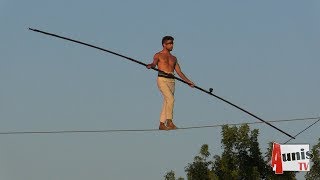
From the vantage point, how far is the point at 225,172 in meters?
44.6

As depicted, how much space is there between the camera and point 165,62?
13664 mm

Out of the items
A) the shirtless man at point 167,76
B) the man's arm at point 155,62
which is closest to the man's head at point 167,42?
the shirtless man at point 167,76

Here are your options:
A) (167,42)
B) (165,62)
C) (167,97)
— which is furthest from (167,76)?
(167,42)

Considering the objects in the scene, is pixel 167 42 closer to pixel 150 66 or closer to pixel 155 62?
pixel 155 62

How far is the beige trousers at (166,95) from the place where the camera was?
542 inches

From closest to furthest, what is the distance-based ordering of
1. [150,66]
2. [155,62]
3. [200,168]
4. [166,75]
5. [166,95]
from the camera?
[150,66] → [155,62] → [166,75] → [166,95] → [200,168]

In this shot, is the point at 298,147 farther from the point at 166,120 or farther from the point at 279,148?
the point at 166,120

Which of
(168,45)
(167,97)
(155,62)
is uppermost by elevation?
(168,45)

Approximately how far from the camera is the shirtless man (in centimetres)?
1364

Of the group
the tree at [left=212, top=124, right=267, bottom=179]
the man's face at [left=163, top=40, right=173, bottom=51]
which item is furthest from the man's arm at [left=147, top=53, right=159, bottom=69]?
the tree at [left=212, top=124, right=267, bottom=179]

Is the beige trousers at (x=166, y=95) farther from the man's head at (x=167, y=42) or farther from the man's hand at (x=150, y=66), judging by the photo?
the man's head at (x=167, y=42)

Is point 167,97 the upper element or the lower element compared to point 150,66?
lower

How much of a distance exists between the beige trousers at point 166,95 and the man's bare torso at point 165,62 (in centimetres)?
20

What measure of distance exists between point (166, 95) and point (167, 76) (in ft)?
1.25
